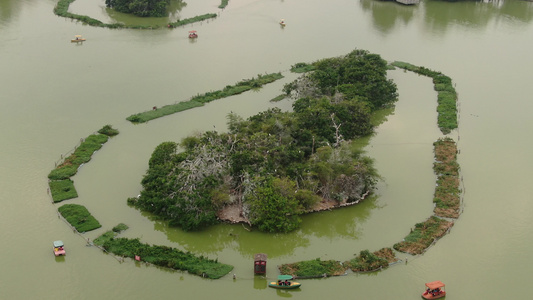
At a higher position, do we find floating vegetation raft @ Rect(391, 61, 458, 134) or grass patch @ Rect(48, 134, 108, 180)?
floating vegetation raft @ Rect(391, 61, 458, 134)

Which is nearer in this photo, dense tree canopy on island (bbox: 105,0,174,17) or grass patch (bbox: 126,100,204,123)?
grass patch (bbox: 126,100,204,123)

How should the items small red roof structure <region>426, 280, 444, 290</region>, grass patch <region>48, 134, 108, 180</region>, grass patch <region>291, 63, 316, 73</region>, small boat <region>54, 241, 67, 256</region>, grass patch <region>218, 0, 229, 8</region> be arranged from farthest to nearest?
grass patch <region>218, 0, 229, 8</region>
grass patch <region>291, 63, 316, 73</region>
grass patch <region>48, 134, 108, 180</region>
small boat <region>54, 241, 67, 256</region>
small red roof structure <region>426, 280, 444, 290</region>

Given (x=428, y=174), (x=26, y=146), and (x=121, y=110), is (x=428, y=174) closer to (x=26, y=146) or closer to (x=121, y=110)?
(x=121, y=110)

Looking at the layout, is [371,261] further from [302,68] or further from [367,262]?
[302,68]

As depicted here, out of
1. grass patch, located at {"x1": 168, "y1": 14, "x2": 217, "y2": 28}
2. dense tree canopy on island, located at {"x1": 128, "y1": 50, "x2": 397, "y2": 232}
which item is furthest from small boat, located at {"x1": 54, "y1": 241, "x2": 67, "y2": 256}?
grass patch, located at {"x1": 168, "y1": 14, "x2": 217, "y2": 28}

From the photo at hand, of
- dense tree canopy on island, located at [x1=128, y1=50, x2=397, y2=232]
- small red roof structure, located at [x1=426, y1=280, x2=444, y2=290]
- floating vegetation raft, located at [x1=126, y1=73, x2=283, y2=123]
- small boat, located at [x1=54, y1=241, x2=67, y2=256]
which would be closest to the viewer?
small red roof structure, located at [x1=426, y1=280, x2=444, y2=290]

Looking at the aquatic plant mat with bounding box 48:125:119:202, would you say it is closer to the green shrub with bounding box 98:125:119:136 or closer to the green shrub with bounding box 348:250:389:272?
the green shrub with bounding box 98:125:119:136

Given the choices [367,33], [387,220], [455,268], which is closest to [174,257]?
[387,220]

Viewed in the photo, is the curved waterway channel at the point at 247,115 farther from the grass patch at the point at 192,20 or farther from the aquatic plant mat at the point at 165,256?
the grass patch at the point at 192,20
